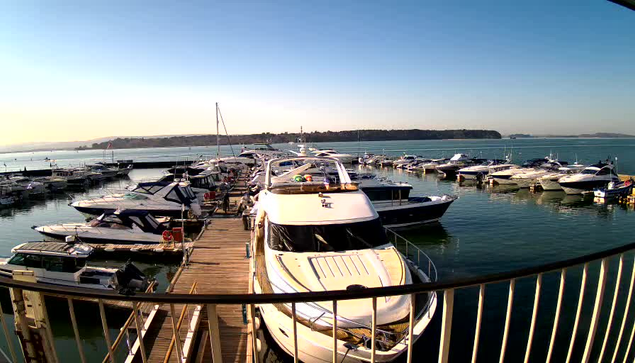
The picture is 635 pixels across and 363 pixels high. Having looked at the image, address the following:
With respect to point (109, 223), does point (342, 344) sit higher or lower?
higher

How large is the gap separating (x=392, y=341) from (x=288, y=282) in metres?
2.15

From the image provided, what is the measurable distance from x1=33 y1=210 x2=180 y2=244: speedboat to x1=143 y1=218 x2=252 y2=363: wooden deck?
3.38 m

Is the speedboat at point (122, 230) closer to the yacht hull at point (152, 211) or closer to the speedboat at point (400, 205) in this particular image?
the yacht hull at point (152, 211)

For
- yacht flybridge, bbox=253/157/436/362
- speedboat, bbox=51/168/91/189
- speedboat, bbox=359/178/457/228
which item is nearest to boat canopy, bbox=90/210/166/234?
yacht flybridge, bbox=253/157/436/362

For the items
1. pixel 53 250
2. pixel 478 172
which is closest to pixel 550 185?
pixel 478 172

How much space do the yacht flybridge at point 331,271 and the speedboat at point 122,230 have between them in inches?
446

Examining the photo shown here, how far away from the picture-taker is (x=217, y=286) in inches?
407

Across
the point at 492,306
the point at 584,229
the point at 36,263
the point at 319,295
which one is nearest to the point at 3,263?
the point at 36,263

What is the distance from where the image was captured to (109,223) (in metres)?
18.3

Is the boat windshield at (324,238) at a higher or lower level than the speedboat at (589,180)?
higher

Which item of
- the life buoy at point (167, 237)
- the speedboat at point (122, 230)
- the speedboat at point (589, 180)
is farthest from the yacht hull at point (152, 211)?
the speedboat at point (589, 180)

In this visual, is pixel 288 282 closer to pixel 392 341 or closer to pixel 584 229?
pixel 392 341

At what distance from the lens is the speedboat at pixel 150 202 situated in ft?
73.0

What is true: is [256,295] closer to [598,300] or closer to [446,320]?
[446,320]
